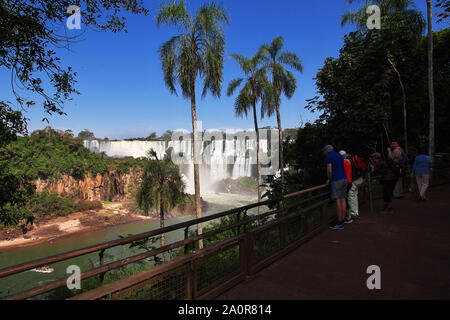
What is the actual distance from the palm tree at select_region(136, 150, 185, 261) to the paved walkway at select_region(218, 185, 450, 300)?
15.8 m

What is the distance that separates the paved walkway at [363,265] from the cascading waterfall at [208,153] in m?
63.1

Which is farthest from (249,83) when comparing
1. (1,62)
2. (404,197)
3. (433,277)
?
(433,277)

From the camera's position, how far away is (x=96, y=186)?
61.6 metres

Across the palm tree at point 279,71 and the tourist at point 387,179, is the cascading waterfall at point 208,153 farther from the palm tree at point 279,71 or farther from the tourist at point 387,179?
the tourist at point 387,179

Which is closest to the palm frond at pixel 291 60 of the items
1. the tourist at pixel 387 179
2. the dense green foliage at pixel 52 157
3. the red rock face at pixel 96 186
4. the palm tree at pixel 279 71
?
the palm tree at pixel 279 71

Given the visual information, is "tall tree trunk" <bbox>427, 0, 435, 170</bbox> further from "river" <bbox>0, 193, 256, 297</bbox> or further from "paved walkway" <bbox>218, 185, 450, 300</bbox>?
"river" <bbox>0, 193, 256, 297</bbox>

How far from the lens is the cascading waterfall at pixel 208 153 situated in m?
71.9

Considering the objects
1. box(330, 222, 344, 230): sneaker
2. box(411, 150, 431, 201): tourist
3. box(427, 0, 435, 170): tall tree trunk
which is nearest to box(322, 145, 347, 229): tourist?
box(330, 222, 344, 230): sneaker
